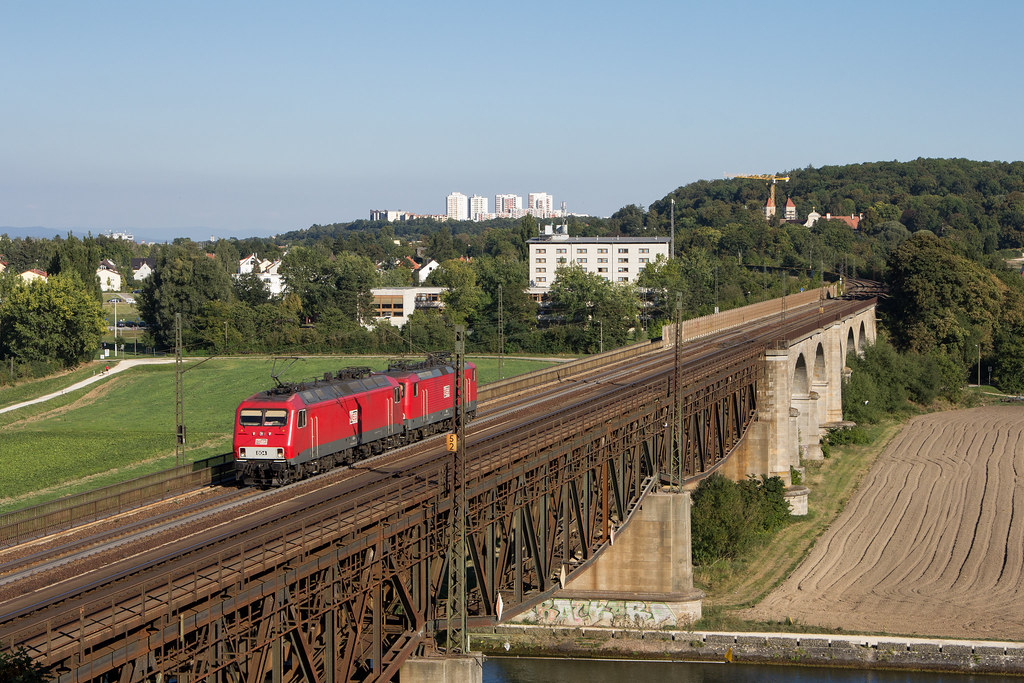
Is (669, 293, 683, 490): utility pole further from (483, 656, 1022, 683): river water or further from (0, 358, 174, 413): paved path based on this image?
(0, 358, 174, 413): paved path

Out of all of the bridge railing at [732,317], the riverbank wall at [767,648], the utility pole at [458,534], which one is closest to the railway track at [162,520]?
the utility pole at [458,534]

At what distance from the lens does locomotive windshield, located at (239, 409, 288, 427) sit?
36.5m

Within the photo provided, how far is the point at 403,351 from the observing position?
5192 inches

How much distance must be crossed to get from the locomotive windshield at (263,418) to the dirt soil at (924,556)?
23981mm

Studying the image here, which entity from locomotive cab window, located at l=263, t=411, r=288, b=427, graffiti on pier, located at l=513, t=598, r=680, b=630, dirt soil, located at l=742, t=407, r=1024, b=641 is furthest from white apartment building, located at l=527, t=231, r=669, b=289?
locomotive cab window, located at l=263, t=411, r=288, b=427

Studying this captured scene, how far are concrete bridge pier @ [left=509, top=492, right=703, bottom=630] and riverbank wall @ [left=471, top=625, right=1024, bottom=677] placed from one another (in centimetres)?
59

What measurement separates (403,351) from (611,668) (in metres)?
90.0

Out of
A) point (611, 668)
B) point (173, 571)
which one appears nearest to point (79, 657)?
point (173, 571)

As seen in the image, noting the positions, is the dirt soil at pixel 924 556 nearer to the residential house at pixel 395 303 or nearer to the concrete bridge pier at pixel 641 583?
the concrete bridge pier at pixel 641 583

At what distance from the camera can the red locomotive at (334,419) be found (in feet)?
120

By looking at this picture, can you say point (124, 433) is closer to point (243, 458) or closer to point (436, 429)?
point (436, 429)

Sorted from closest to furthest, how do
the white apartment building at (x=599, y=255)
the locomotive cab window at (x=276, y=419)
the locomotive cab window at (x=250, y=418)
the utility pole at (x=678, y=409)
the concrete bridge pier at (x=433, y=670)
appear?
the concrete bridge pier at (x=433, y=670) < the locomotive cab window at (x=276, y=419) < the locomotive cab window at (x=250, y=418) < the utility pole at (x=678, y=409) < the white apartment building at (x=599, y=255)

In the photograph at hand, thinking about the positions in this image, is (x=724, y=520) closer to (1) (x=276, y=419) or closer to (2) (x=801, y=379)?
(1) (x=276, y=419)

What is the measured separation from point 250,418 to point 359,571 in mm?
14250
